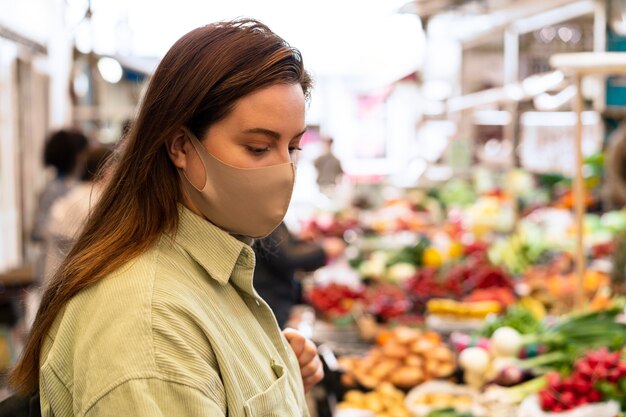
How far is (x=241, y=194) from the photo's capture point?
1588 mm

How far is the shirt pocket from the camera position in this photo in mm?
1517

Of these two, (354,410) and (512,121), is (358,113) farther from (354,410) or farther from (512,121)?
(354,410)

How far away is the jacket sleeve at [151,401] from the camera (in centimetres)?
129

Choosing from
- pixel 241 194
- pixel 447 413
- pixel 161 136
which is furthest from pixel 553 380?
pixel 161 136

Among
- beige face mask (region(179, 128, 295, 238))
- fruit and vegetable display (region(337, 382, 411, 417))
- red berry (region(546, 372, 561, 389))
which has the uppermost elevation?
beige face mask (region(179, 128, 295, 238))

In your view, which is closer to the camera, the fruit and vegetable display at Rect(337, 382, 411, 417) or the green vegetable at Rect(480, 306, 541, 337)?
the fruit and vegetable display at Rect(337, 382, 411, 417)

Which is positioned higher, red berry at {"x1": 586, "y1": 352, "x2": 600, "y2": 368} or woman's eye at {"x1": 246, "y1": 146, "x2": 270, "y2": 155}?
woman's eye at {"x1": 246, "y1": 146, "x2": 270, "y2": 155}

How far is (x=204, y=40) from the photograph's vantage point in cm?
157

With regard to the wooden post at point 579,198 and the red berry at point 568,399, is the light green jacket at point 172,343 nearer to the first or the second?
the red berry at point 568,399

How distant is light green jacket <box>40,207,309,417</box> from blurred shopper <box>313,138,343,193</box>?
854cm

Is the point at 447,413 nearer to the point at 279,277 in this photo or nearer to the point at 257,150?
the point at 279,277

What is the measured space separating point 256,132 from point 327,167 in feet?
28.8

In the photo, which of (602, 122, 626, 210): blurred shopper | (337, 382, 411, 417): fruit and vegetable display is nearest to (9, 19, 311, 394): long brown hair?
(337, 382, 411, 417): fruit and vegetable display

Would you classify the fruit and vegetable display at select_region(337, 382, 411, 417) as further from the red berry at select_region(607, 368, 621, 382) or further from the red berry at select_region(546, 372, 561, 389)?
the red berry at select_region(607, 368, 621, 382)
